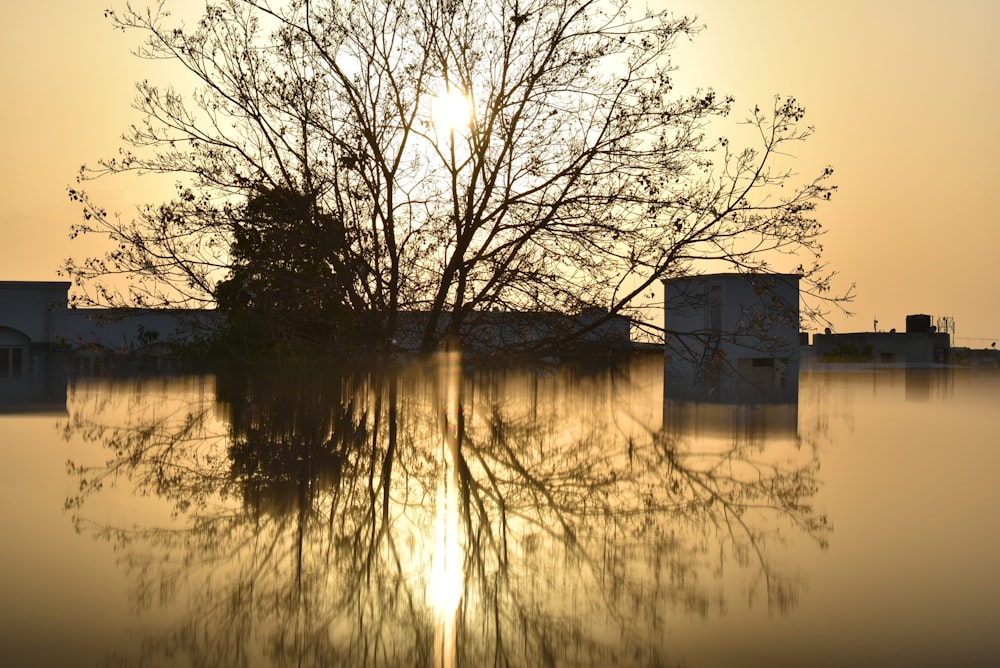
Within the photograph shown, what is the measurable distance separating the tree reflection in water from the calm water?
0.08 feet

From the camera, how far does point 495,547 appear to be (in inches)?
263

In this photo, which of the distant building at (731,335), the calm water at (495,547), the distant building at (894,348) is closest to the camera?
the calm water at (495,547)

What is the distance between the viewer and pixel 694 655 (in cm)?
443

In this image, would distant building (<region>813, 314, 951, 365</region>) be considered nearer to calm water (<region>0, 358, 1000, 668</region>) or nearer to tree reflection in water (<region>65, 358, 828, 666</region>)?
calm water (<region>0, 358, 1000, 668</region>)

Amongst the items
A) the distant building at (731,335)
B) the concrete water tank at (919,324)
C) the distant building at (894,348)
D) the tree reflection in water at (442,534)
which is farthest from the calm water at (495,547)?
the concrete water tank at (919,324)

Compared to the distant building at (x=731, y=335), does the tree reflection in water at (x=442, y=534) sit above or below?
below

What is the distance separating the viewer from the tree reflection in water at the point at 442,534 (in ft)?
15.5

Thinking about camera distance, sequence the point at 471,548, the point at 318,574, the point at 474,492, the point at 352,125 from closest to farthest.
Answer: the point at 318,574, the point at 471,548, the point at 474,492, the point at 352,125

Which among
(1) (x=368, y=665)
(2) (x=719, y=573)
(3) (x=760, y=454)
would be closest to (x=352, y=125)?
(3) (x=760, y=454)

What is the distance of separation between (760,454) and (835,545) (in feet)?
17.1

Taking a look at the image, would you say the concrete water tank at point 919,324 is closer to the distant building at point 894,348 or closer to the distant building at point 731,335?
the distant building at point 894,348

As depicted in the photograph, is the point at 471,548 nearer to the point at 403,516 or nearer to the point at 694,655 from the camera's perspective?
the point at 403,516

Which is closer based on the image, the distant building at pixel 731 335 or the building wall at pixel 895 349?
the distant building at pixel 731 335

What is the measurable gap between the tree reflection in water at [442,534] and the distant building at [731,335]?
1253 millimetres
